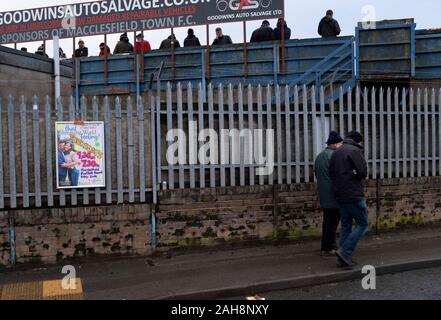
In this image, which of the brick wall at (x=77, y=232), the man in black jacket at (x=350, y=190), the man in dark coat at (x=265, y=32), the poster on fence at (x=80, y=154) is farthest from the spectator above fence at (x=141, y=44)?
the man in black jacket at (x=350, y=190)

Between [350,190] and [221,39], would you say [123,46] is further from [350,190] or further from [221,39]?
[350,190]

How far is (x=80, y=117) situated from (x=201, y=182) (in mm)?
1948

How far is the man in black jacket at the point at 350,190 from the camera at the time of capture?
20.6ft

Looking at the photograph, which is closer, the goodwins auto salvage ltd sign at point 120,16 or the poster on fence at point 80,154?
the poster on fence at point 80,154

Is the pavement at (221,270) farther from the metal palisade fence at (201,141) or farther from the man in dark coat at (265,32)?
the man in dark coat at (265,32)

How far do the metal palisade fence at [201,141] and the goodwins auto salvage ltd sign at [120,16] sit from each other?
160 inches

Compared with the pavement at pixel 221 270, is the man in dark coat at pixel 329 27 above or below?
above

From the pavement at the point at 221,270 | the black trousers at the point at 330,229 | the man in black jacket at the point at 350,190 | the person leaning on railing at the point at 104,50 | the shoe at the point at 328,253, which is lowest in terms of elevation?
the pavement at the point at 221,270

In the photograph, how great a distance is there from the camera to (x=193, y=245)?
734 cm

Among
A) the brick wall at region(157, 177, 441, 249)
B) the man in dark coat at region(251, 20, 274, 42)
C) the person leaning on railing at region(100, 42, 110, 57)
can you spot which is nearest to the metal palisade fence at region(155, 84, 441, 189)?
the brick wall at region(157, 177, 441, 249)

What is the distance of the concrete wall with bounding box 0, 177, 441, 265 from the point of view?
6.64 metres

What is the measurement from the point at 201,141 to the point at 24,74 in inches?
207

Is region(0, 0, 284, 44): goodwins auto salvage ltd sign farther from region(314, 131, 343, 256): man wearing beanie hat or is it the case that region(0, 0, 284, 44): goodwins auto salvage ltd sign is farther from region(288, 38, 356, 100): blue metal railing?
region(314, 131, 343, 256): man wearing beanie hat
